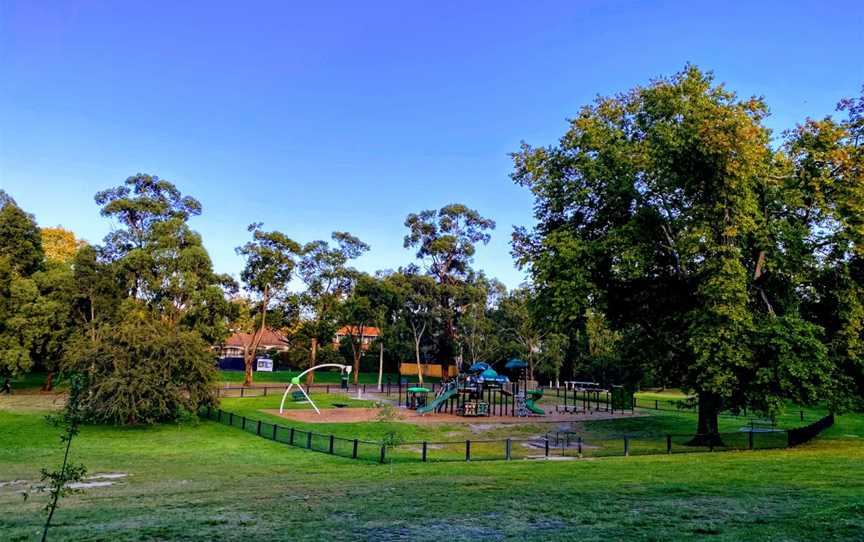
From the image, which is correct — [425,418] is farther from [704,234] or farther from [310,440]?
[704,234]

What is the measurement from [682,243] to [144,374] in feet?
78.1

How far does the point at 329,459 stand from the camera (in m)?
19.0

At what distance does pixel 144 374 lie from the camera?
1053 inches

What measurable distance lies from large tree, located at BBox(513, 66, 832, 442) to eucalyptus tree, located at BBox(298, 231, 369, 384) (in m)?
31.4

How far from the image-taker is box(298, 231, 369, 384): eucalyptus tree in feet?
181

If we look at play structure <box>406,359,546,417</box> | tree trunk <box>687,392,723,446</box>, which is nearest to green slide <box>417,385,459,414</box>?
play structure <box>406,359,546,417</box>

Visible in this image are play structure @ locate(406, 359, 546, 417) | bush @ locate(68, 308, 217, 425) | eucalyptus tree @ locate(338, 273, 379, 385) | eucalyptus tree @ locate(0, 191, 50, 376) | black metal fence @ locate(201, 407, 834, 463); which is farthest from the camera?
eucalyptus tree @ locate(338, 273, 379, 385)

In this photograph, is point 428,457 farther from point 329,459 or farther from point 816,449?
point 816,449

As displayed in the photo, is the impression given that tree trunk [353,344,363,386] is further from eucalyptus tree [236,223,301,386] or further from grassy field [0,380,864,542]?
grassy field [0,380,864,542]

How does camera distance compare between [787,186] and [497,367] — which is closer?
[787,186]

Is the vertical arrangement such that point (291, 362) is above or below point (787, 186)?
below

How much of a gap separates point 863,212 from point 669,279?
294 inches

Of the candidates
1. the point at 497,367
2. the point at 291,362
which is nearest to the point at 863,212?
the point at 497,367

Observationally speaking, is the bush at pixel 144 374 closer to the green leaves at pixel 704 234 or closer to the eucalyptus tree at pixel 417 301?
the green leaves at pixel 704 234
